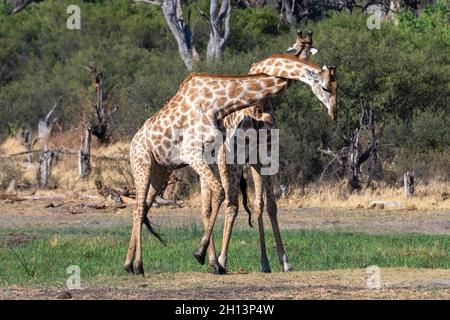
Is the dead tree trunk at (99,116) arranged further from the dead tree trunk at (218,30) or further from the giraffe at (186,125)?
the giraffe at (186,125)

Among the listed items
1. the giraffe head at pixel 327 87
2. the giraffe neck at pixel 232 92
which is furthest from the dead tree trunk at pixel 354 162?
the giraffe head at pixel 327 87

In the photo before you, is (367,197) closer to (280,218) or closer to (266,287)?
(280,218)

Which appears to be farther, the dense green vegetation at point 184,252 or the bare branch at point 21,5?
the bare branch at point 21,5

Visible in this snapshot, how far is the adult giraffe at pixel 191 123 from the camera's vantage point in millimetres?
11992

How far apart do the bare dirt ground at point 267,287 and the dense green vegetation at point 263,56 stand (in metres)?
11.9

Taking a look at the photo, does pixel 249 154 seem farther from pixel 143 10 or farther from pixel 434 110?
pixel 143 10

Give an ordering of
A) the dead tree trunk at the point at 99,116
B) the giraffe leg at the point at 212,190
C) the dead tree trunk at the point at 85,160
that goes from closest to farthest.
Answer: the giraffe leg at the point at 212,190 → the dead tree trunk at the point at 85,160 → the dead tree trunk at the point at 99,116

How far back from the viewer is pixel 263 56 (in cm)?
2991

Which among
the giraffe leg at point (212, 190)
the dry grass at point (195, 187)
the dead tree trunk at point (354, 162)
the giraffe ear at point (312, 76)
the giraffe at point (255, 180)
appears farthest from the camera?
the dead tree trunk at point (354, 162)

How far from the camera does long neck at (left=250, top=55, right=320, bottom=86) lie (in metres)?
11.9

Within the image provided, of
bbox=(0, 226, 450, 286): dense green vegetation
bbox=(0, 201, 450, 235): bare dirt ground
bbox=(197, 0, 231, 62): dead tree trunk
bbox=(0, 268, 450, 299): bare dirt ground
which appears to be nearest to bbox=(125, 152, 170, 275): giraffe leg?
bbox=(0, 226, 450, 286): dense green vegetation

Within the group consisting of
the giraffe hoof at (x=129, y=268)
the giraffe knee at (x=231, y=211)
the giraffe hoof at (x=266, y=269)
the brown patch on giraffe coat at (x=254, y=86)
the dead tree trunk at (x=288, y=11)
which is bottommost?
the giraffe hoof at (x=266, y=269)
